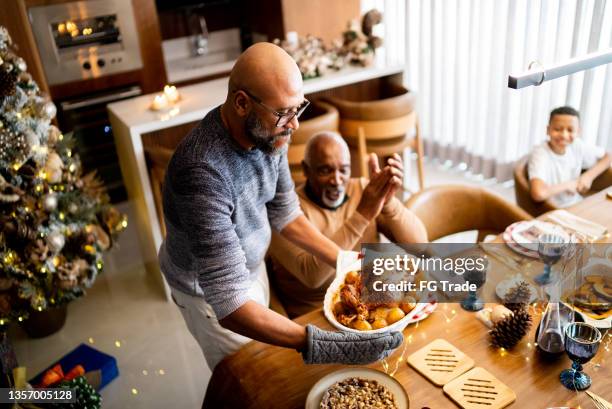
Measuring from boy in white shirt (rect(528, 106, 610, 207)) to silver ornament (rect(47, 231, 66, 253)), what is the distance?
212cm

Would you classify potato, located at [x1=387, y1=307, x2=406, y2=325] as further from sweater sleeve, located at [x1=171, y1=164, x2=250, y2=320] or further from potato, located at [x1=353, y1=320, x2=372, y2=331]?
sweater sleeve, located at [x1=171, y1=164, x2=250, y2=320]

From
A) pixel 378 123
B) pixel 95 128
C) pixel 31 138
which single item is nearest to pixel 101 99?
pixel 95 128

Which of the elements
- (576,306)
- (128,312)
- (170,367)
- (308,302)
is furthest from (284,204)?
(128,312)

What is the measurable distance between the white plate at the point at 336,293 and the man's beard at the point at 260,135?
0.42 meters

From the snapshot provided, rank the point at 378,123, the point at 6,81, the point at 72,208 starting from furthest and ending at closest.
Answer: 1. the point at 378,123
2. the point at 72,208
3. the point at 6,81

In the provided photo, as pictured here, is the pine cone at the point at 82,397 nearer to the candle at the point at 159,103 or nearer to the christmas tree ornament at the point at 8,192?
the christmas tree ornament at the point at 8,192

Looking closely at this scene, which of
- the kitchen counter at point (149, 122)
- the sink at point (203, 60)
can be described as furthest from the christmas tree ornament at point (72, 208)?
the sink at point (203, 60)

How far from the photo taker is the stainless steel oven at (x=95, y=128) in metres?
4.06

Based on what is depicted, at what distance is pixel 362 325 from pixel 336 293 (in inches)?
6.7

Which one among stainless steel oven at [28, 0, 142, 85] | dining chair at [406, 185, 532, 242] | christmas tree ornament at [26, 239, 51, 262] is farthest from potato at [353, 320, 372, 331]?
stainless steel oven at [28, 0, 142, 85]

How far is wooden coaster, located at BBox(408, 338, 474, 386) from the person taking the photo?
1.41m

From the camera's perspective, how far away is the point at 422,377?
1.42 m

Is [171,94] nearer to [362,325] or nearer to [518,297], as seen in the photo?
[362,325]

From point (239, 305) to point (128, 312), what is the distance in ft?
5.98
